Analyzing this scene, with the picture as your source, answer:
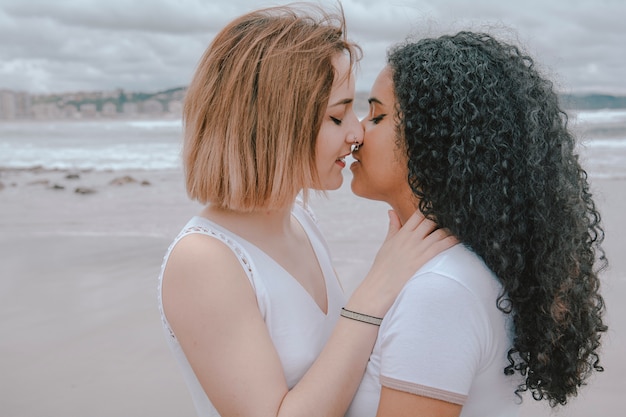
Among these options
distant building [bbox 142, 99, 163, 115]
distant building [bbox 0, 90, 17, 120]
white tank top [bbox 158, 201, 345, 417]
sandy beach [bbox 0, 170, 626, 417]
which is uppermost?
white tank top [bbox 158, 201, 345, 417]

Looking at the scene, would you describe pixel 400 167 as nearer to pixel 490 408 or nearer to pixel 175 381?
pixel 490 408

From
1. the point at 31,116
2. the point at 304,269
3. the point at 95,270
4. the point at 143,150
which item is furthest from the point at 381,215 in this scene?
the point at 31,116

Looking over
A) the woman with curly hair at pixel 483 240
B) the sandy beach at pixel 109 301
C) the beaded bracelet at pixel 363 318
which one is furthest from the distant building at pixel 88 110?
the woman with curly hair at pixel 483 240

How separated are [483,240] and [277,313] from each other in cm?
77

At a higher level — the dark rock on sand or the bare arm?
the bare arm

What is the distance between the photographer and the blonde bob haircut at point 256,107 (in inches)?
96.0

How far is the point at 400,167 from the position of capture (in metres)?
2.41

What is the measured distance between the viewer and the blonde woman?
7.20 feet

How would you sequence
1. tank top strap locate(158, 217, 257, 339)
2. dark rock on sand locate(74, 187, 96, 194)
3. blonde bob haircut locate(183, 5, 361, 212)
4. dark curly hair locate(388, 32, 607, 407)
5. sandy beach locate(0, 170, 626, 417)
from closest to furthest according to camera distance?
1. dark curly hair locate(388, 32, 607, 407)
2. tank top strap locate(158, 217, 257, 339)
3. blonde bob haircut locate(183, 5, 361, 212)
4. sandy beach locate(0, 170, 626, 417)
5. dark rock on sand locate(74, 187, 96, 194)

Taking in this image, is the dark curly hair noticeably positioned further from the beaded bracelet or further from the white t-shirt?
the beaded bracelet

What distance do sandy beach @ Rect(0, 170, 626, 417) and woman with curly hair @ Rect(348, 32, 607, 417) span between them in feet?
4.74

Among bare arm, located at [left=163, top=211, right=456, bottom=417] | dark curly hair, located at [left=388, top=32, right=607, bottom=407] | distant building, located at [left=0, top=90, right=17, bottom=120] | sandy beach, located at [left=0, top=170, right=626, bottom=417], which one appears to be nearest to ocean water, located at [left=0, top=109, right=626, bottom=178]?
sandy beach, located at [left=0, top=170, right=626, bottom=417]

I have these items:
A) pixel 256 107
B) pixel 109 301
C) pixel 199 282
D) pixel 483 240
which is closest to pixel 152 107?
pixel 109 301

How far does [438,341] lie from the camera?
6.29 ft
